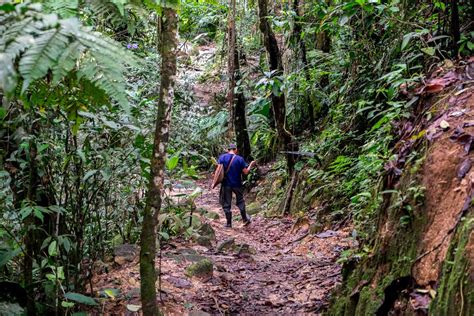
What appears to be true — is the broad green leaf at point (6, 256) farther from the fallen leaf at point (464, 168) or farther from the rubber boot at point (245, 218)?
the rubber boot at point (245, 218)

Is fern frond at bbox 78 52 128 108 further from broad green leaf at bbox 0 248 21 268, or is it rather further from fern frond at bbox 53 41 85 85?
broad green leaf at bbox 0 248 21 268

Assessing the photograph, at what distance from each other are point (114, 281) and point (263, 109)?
7741mm

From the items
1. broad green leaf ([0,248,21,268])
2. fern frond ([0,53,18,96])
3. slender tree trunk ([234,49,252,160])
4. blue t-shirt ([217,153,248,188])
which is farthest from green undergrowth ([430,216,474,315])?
slender tree trunk ([234,49,252,160])

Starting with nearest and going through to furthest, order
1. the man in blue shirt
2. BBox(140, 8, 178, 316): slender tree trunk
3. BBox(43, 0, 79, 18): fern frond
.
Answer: BBox(43, 0, 79, 18): fern frond < BBox(140, 8, 178, 316): slender tree trunk < the man in blue shirt

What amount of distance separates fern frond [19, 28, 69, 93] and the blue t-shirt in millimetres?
7113

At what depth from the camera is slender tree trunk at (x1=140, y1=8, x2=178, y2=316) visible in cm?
298

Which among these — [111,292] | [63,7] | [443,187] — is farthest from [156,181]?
[443,187]

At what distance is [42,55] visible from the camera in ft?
4.70

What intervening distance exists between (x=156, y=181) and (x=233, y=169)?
18.7 ft

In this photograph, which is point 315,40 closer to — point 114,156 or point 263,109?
point 263,109

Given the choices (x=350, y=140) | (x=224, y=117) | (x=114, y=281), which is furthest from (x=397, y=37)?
(x=224, y=117)

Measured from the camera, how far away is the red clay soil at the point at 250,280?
163 inches

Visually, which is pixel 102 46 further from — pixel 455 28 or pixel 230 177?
pixel 230 177

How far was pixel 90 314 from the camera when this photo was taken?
3477 millimetres
